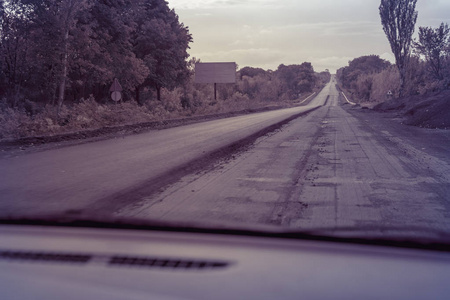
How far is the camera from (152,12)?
40.5 m

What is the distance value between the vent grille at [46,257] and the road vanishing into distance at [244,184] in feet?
3.35

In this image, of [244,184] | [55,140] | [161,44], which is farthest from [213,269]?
[161,44]

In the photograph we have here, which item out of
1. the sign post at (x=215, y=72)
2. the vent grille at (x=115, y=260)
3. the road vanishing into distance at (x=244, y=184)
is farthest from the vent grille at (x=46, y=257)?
the sign post at (x=215, y=72)

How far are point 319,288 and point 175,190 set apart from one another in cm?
498

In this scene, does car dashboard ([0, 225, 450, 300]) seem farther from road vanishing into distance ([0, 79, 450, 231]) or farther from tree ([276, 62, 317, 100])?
tree ([276, 62, 317, 100])

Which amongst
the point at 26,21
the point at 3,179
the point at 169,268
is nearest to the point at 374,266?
the point at 169,268

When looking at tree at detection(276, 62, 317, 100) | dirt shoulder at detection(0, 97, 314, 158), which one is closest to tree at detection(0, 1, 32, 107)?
dirt shoulder at detection(0, 97, 314, 158)

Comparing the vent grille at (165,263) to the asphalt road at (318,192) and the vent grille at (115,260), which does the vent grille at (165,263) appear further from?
the asphalt road at (318,192)

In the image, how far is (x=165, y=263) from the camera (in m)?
2.28

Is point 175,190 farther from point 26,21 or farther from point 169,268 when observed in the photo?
point 26,21

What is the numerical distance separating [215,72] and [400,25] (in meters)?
25.8

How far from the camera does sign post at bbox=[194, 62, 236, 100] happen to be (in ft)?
196

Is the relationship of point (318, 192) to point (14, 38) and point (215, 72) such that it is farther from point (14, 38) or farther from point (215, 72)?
point (215, 72)

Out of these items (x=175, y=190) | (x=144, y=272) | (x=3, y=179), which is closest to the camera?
(x=144, y=272)
